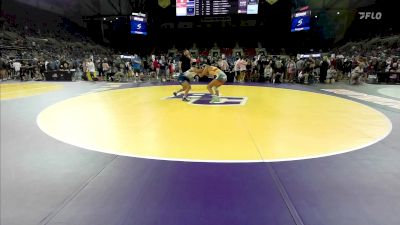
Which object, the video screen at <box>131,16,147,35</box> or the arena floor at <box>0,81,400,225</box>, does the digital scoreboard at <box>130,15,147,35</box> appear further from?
the arena floor at <box>0,81,400,225</box>

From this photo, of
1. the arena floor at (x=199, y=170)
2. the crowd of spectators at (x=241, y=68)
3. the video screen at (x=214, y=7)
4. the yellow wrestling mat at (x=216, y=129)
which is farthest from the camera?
the video screen at (x=214, y=7)

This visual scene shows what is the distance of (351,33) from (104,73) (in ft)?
89.8

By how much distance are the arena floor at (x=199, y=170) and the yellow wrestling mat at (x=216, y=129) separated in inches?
0.8

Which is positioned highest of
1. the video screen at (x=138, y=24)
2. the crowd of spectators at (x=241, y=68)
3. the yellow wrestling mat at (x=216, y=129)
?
the video screen at (x=138, y=24)

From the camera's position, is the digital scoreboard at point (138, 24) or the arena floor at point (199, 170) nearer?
the arena floor at point (199, 170)

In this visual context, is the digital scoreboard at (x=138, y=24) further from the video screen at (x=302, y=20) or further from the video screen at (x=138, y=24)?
the video screen at (x=302, y=20)

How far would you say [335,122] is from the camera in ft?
16.9

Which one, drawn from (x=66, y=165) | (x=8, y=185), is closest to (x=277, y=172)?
(x=66, y=165)

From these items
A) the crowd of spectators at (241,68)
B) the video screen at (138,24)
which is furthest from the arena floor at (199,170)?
the video screen at (138,24)

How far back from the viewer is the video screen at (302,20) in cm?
2331

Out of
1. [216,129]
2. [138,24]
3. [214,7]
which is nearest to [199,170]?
[216,129]

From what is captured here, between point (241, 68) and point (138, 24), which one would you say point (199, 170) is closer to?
point (241, 68)

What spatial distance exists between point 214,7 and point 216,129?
19342 mm

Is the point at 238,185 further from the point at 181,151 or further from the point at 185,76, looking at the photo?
the point at 185,76
